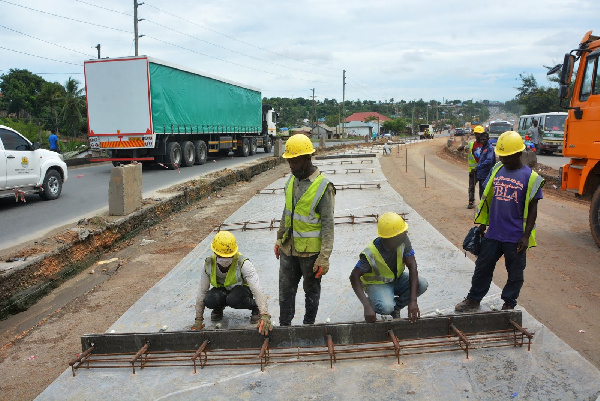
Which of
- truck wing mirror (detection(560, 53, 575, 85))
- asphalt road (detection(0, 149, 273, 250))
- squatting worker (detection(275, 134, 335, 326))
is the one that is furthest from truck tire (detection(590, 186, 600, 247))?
asphalt road (detection(0, 149, 273, 250))

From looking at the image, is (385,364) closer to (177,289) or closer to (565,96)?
(177,289)

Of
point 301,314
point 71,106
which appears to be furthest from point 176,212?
point 71,106

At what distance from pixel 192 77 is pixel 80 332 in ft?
52.1

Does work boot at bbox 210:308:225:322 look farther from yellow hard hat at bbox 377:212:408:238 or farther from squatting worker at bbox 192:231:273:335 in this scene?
yellow hard hat at bbox 377:212:408:238

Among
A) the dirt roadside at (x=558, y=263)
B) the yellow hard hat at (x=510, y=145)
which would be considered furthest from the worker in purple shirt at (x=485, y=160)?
the yellow hard hat at (x=510, y=145)

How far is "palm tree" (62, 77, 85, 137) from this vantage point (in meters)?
38.2

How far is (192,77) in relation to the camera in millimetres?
19078

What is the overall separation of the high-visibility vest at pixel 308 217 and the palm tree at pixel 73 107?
1562 inches

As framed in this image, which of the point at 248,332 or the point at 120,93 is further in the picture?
the point at 120,93

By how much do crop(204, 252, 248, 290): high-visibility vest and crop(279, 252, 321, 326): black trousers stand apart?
0.36 m

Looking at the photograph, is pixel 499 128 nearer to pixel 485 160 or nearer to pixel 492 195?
pixel 485 160

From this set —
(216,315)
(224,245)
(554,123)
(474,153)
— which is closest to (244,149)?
(554,123)

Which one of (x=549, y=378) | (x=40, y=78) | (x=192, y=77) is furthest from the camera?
(x=40, y=78)

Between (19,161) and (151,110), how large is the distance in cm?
687
